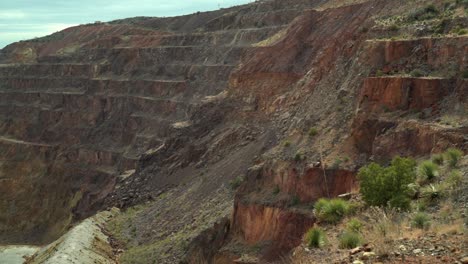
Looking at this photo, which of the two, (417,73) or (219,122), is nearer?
(417,73)

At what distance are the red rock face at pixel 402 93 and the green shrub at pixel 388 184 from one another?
783 cm

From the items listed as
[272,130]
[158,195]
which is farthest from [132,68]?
[272,130]

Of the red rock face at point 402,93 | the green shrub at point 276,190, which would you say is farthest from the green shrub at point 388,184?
the green shrub at point 276,190

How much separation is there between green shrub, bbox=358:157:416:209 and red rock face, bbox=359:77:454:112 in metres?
7.83

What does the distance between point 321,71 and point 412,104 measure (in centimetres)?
1144

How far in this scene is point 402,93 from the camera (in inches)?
985

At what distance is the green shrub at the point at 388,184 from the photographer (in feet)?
52.1

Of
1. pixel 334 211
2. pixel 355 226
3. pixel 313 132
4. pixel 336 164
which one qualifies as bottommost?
pixel 336 164

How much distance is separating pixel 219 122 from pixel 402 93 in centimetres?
2205

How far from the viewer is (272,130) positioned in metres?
36.3

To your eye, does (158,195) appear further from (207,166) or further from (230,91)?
(230,91)

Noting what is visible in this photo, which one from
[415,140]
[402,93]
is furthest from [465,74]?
[415,140]

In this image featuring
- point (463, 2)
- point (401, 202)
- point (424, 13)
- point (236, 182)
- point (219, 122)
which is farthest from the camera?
point (219, 122)

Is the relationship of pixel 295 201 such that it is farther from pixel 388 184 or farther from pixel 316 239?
pixel 316 239
